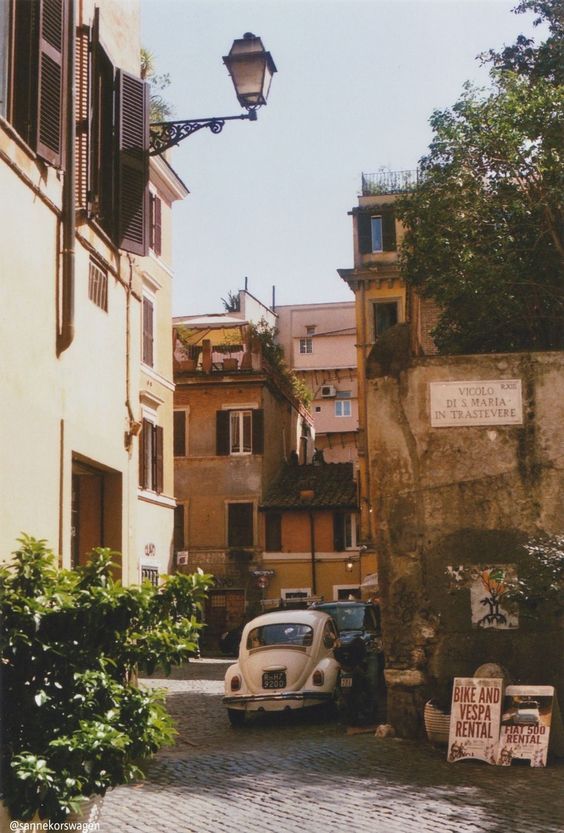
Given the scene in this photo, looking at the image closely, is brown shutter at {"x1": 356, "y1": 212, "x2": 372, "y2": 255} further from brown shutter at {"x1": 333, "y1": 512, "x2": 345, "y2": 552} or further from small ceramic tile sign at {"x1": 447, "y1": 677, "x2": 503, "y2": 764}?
small ceramic tile sign at {"x1": 447, "y1": 677, "x2": 503, "y2": 764}

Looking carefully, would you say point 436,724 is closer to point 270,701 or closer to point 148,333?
point 270,701

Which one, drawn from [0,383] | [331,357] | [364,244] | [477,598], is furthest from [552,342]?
[331,357]

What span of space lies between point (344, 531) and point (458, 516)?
26.6 metres

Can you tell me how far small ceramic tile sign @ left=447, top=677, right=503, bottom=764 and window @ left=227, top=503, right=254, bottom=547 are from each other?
1089 inches

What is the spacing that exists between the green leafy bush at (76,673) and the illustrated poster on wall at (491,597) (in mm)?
6410

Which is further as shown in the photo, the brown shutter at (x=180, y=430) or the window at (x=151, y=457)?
the brown shutter at (x=180, y=430)

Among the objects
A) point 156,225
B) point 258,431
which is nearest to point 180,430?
point 258,431

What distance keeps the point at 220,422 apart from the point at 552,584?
1146 inches

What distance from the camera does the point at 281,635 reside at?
16.9 metres

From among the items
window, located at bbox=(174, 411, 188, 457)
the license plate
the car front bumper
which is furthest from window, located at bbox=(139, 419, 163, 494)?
the car front bumper

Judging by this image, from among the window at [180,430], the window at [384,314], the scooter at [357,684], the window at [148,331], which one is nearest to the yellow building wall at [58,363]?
the scooter at [357,684]

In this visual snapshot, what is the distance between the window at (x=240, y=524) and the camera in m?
39.3

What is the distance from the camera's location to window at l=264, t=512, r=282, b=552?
129 feet

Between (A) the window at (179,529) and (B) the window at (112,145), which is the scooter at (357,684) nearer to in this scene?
(B) the window at (112,145)
